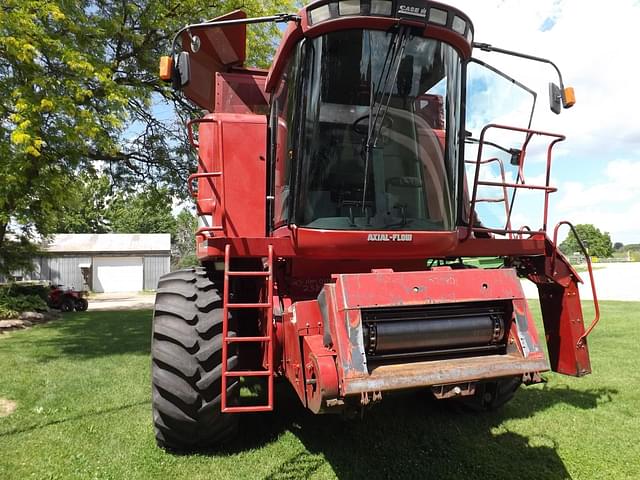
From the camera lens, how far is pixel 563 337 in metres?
4.50

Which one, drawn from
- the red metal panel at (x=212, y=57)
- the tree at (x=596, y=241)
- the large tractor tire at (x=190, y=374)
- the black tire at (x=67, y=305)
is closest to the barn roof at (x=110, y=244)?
the black tire at (x=67, y=305)

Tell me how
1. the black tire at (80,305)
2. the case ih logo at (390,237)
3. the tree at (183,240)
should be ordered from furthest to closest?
the tree at (183,240) → the black tire at (80,305) → the case ih logo at (390,237)

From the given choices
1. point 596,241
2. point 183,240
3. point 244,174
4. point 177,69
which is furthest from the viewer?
point 596,241

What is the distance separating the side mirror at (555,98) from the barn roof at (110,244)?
33.1 meters

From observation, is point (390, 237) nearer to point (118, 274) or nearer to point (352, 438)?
point (352, 438)

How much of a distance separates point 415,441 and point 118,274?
33.2 m

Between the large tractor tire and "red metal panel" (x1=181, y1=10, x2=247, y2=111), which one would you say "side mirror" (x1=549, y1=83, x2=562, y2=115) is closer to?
"red metal panel" (x1=181, y1=10, x2=247, y2=111)

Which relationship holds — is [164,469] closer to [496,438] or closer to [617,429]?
[496,438]

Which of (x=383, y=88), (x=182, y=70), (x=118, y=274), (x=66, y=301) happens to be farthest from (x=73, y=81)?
(x=118, y=274)

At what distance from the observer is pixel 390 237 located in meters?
3.43

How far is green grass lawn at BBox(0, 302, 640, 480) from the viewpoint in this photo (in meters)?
3.64

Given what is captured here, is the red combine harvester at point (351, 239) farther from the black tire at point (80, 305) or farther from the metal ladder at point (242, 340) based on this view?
the black tire at point (80, 305)

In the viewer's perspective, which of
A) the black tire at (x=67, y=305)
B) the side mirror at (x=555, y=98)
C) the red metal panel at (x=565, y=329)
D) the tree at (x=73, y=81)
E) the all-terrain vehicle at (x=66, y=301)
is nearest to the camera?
the side mirror at (x=555, y=98)

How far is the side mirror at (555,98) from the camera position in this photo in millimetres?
4234
